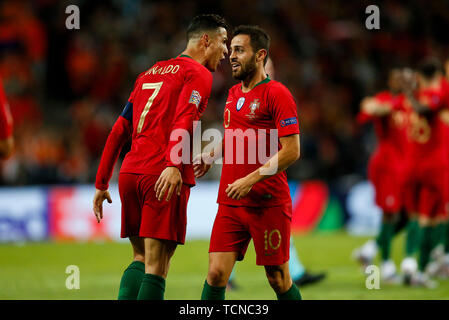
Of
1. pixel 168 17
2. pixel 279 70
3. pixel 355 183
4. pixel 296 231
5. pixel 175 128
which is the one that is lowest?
pixel 296 231

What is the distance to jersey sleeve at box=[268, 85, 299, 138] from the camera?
4742mm

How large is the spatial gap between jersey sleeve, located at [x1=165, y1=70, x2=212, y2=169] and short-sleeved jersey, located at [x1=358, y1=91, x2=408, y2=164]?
152 inches

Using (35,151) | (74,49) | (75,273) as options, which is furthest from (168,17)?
(75,273)

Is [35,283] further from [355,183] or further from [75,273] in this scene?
[355,183]

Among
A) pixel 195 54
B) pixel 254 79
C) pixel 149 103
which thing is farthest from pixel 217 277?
pixel 195 54

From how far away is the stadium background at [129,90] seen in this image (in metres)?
12.4

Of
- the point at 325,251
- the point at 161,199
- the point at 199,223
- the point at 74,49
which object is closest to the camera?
the point at 161,199

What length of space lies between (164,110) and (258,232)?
1098 millimetres

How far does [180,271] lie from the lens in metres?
9.44

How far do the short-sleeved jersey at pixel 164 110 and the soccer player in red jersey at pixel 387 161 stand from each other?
377cm

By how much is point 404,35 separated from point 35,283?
506 inches

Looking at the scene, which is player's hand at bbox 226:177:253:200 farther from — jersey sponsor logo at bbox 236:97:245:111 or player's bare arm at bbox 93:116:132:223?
player's bare arm at bbox 93:116:132:223

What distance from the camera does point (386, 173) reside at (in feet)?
28.3

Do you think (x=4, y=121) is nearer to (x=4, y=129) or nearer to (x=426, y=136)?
(x=4, y=129)
